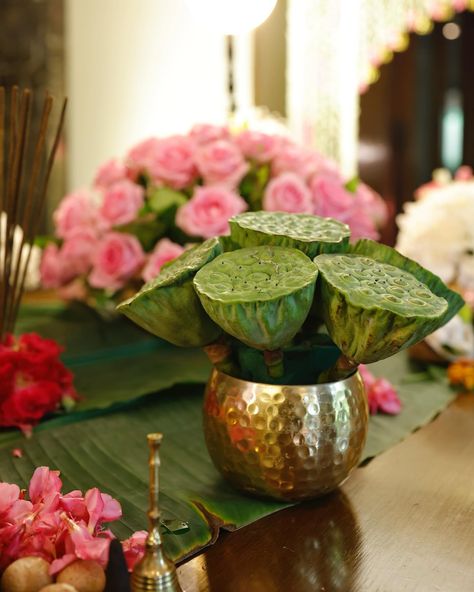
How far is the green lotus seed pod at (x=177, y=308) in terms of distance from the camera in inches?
20.3

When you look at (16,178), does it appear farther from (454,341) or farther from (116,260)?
(454,341)

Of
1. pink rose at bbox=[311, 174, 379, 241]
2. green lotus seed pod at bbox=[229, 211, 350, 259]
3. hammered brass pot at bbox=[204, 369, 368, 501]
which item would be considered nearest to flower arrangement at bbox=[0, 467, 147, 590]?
hammered brass pot at bbox=[204, 369, 368, 501]

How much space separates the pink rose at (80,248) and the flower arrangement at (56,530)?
67cm

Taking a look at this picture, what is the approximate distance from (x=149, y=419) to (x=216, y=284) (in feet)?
1.09

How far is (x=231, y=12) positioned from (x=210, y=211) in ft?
3.54

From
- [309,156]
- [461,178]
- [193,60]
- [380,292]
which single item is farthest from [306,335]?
[193,60]

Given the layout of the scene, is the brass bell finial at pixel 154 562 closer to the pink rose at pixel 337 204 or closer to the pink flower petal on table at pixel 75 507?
the pink flower petal on table at pixel 75 507

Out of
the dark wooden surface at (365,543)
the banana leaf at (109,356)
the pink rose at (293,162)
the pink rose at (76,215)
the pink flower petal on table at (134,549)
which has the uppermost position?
the pink rose at (293,162)

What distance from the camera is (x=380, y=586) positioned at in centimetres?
44

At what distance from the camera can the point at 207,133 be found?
3.46 ft

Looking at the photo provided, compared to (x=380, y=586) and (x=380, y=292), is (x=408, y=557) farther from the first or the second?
(x=380, y=292)

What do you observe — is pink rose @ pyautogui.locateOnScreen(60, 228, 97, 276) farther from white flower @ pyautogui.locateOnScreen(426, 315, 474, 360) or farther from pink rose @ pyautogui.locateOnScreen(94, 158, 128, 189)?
white flower @ pyautogui.locateOnScreen(426, 315, 474, 360)

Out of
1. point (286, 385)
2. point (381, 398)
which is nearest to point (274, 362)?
point (286, 385)

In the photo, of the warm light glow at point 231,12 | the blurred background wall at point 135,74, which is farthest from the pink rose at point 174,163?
the blurred background wall at point 135,74
